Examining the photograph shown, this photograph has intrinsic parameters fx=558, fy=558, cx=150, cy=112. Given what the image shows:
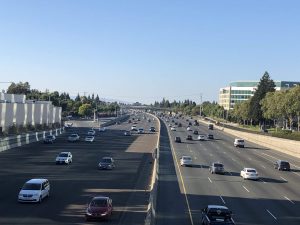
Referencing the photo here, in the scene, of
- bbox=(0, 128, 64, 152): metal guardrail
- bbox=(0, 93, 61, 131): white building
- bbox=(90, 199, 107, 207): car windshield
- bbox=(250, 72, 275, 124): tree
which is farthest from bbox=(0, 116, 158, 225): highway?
bbox=(250, 72, 275, 124): tree

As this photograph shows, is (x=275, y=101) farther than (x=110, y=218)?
Yes

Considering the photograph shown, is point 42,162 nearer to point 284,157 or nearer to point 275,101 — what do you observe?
point 284,157

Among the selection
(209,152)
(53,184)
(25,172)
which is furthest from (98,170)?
(209,152)

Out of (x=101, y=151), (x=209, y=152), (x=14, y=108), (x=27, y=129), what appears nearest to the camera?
(x=101, y=151)

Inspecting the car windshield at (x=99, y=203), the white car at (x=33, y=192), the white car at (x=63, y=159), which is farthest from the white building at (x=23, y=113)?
the car windshield at (x=99, y=203)

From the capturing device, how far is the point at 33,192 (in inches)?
1240

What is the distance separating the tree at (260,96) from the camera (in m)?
159

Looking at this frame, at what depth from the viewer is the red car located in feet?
87.9

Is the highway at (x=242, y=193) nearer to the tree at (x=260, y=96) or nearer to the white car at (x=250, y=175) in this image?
the white car at (x=250, y=175)

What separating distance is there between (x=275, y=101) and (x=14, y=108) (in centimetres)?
5869

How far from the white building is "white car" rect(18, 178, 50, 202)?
2021 inches

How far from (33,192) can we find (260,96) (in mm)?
135013

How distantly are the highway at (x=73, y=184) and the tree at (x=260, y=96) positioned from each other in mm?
95996

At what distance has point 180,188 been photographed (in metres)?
39.8
